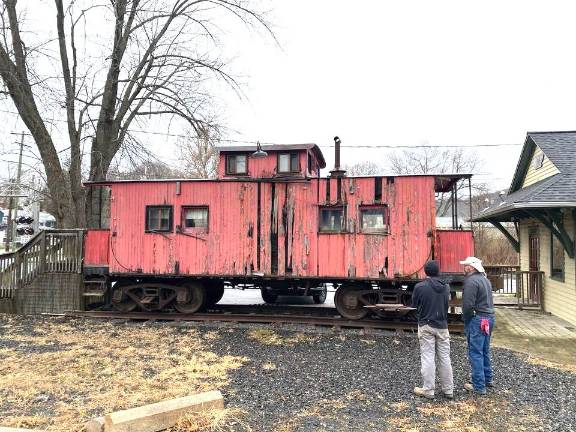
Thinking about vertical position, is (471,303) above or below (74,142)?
below

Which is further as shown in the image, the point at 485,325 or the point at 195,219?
the point at 195,219

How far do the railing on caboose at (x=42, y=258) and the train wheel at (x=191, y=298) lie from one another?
8.77ft

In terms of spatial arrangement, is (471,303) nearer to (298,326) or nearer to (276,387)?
(276,387)

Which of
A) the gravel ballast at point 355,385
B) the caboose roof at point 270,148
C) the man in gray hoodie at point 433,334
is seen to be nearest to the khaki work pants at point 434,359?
the man in gray hoodie at point 433,334

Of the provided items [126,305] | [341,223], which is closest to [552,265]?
[341,223]

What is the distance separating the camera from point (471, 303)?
554 centimetres

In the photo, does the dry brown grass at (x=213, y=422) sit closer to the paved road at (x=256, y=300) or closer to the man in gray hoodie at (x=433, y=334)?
the man in gray hoodie at (x=433, y=334)

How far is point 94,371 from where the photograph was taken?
6.39 m

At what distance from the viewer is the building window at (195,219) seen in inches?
408

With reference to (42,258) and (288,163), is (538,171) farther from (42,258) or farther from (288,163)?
(42,258)

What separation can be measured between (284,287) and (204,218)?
2.57 metres

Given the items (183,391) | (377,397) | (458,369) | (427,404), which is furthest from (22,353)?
(458,369)

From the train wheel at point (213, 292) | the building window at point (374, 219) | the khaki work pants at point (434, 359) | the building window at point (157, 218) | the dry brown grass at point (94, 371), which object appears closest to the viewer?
the dry brown grass at point (94, 371)

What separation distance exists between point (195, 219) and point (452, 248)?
5.85 metres
